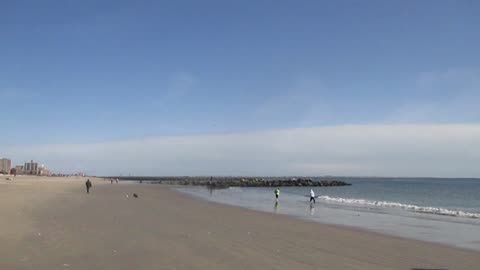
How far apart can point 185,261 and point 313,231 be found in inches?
317

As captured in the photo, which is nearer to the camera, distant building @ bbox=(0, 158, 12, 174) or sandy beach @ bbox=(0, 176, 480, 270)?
sandy beach @ bbox=(0, 176, 480, 270)

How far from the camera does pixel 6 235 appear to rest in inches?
499

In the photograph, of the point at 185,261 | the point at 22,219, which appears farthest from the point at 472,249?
the point at 22,219

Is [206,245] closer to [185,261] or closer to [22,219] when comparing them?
[185,261]

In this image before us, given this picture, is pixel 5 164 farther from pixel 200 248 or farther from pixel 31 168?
pixel 200 248

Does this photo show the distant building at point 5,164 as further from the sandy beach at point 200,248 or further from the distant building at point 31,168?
the sandy beach at point 200,248

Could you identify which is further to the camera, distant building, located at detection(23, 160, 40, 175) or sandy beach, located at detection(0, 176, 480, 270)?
distant building, located at detection(23, 160, 40, 175)

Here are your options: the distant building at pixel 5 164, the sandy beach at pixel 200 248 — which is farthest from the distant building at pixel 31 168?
the sandy beach at pixel 200 248

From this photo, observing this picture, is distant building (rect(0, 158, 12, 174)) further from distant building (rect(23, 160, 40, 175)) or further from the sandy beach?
the sandy beach

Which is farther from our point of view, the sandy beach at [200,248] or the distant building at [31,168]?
the distant building at [31,168]

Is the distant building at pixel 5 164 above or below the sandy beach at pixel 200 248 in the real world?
above

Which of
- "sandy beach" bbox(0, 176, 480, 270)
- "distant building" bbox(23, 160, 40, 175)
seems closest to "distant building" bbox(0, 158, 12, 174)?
"distant building" bbox(23, 160, 40, 175)

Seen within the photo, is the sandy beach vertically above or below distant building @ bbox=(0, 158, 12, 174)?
below

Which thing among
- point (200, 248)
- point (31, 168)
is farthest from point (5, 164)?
point (200, 248)
